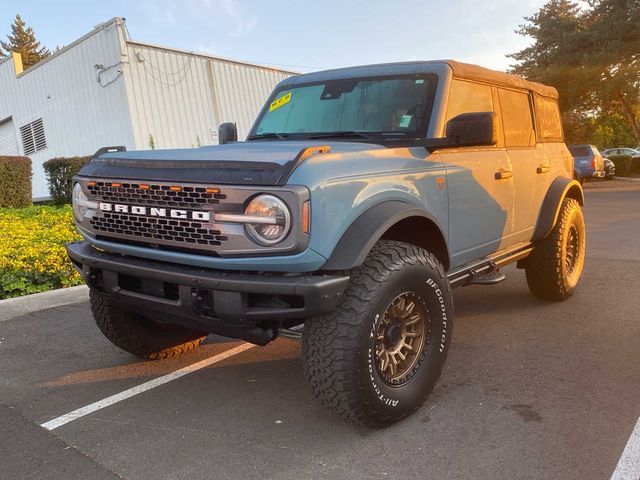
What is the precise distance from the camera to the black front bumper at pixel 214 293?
251 cm

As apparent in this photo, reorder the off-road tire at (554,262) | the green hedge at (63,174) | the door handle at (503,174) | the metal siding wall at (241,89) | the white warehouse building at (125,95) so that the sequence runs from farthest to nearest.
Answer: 1. the metal siding wall at (241,89)
2. the white warehouse building at (125,95)
3. the green hedge at (63,174)
4. the off-road tire at (554,262)
5. the door handle at (503,174)

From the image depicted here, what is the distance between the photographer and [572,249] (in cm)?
537

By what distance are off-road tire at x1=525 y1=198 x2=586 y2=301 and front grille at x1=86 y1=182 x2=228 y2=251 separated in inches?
126

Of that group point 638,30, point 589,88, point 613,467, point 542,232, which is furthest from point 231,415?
point 589,88

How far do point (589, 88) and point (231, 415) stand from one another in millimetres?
28050

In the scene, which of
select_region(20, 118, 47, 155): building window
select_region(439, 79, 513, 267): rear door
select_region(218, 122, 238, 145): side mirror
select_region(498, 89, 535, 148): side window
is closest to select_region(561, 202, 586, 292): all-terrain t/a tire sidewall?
select_region(498, 89, 535, 148): side window

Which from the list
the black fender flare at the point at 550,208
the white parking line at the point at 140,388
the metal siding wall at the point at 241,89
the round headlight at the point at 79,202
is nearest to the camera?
the white parking line at the point at 140,388

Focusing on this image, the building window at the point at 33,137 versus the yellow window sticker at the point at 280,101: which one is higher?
the building window at the point at 33,137

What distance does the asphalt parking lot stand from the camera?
2.65m

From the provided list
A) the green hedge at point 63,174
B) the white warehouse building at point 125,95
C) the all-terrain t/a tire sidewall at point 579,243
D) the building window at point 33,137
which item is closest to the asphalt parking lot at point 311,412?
the all-terrain t/a tire sidewall at point 579,243

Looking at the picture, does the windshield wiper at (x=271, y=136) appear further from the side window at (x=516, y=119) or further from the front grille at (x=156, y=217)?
the side window at (x=516, y=119)

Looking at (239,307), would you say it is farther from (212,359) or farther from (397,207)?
(212,359)

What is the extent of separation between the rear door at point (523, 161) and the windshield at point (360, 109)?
957 mm

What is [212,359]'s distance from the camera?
13.4ft
